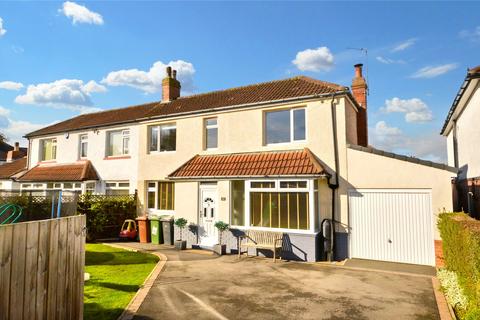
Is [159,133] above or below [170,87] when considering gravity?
below

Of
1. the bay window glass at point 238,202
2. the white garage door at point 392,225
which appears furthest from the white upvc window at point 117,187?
the white garage door at point 392,225

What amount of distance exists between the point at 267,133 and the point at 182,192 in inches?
182

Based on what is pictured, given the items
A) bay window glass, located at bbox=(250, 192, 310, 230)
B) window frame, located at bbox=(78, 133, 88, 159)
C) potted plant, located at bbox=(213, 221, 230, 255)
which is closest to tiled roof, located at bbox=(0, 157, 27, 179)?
window frame, located at bbox=(78, 133, 88, 159)

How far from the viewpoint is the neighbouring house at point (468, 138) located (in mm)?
10476

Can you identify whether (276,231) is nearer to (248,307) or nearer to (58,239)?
(248,307)

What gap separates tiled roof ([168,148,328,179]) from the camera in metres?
11.4

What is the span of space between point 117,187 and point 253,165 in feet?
30.3

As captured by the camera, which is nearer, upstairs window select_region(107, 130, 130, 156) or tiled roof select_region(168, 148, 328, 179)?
tiled roof select_region(168, 148, 328, 179)

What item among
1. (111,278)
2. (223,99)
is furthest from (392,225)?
(223,99)

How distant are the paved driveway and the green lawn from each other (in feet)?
1.78

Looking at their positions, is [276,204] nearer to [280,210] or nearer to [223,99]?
[280,210]

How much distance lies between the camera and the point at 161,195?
1634 cm

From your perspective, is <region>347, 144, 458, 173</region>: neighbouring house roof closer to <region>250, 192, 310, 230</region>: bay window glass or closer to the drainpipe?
the drainpipe

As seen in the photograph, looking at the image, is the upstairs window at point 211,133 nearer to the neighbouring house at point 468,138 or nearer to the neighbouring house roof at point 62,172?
the neighbouring house roof at point 62,172
